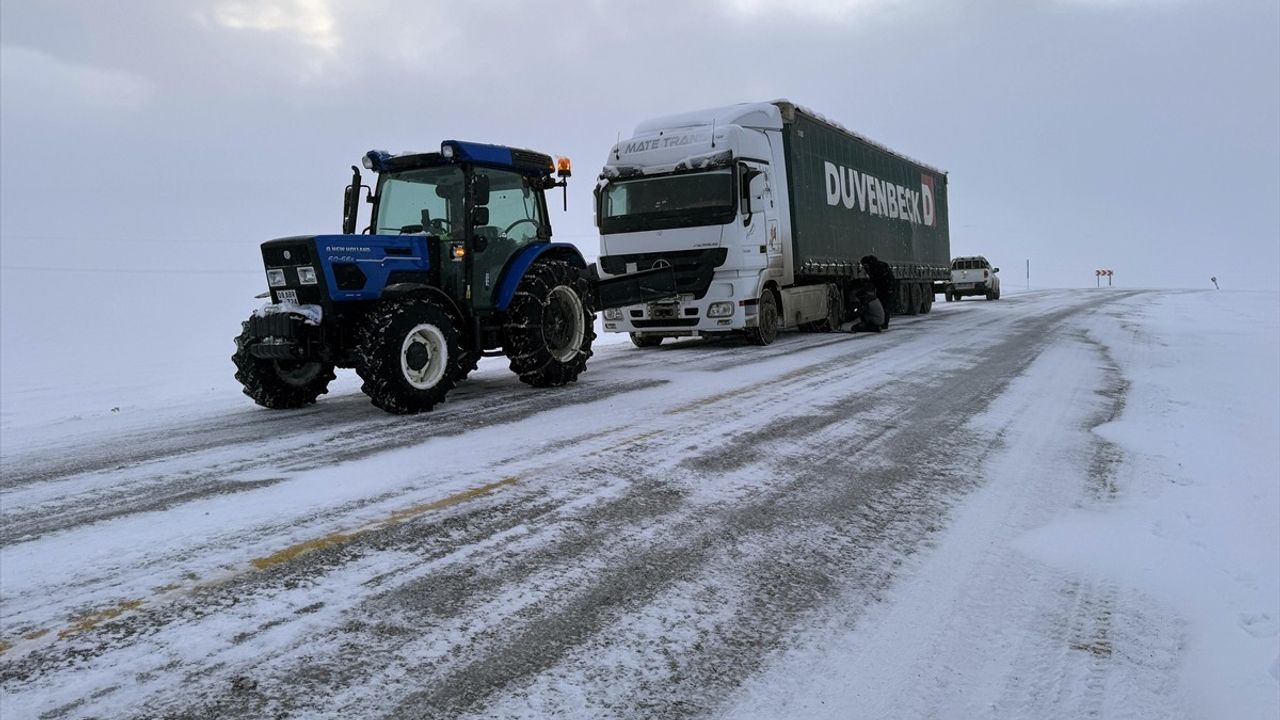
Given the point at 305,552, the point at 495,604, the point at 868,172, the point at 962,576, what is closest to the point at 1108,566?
the point at 962,576

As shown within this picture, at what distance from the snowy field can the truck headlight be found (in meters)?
5.46

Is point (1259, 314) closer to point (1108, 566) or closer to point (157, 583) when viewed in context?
point (1108, 566)

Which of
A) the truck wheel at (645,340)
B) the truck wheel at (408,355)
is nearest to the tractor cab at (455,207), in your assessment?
the truck wheel at (408,355)

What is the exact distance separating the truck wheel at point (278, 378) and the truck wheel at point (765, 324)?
7.69 m

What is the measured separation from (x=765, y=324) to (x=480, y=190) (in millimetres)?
7150

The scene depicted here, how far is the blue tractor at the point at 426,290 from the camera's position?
23.7ft

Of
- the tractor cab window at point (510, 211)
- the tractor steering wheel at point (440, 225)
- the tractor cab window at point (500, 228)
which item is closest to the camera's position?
the tractor steering wheel at point (440, 225)

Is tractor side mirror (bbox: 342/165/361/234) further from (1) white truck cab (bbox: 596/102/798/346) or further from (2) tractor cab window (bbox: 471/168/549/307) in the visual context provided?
(1) white truck cab (bbox: 596/102/798/346)

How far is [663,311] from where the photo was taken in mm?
13883

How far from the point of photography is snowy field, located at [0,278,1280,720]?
259 cm

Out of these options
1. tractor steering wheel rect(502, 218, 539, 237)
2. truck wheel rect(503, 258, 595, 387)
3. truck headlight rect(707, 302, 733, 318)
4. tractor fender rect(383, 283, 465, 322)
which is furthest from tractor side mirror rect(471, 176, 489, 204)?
truck headlight rect(707, 302, 733, 318)

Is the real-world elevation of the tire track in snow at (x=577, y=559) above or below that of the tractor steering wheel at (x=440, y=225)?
below

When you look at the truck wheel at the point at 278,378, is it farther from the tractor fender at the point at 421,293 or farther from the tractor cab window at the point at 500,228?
the tractor cab window at the point at 500,228

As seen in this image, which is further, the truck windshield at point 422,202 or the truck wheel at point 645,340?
the truck wheel at point 645,340
